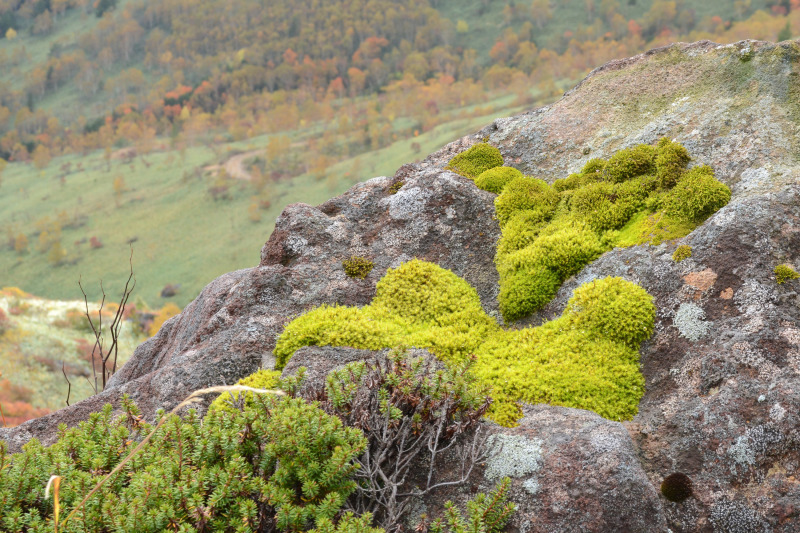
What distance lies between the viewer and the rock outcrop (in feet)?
18.6

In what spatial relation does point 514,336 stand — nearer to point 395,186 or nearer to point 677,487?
point 677,487

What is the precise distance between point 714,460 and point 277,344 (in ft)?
19.7

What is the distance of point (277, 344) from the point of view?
8758mm

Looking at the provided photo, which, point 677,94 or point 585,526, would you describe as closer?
point 585,526

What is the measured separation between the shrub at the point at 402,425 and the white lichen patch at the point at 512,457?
16cm

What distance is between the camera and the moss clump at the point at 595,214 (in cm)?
877

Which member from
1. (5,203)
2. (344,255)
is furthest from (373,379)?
(5,203)

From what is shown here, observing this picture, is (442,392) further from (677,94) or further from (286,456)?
(677,94)

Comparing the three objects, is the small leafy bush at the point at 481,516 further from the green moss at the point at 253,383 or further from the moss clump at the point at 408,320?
the moss clump at the point at 408,320

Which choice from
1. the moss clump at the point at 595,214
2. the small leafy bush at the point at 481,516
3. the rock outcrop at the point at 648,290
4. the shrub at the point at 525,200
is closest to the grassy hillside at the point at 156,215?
the rock outcrop at the point at 648,290

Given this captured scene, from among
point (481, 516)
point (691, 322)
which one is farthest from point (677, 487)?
point (481, 516)

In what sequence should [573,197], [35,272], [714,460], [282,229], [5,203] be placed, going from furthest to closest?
[5,203] < [35,272] < [282,229] < [573,197] < [714,460]

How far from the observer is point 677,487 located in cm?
595

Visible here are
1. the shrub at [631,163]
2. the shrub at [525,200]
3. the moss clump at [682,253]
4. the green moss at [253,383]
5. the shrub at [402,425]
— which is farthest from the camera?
the shrub at [525,200]
